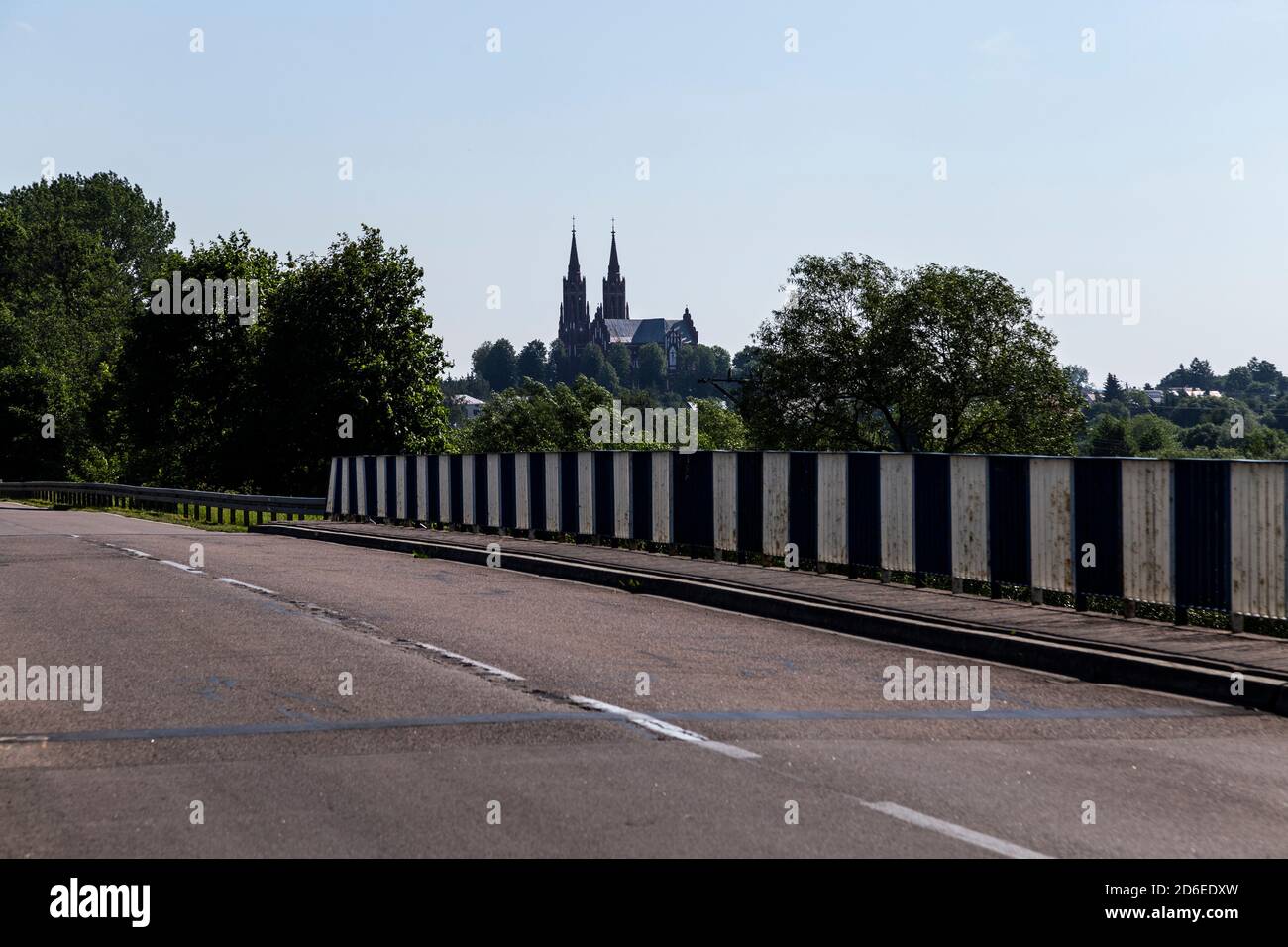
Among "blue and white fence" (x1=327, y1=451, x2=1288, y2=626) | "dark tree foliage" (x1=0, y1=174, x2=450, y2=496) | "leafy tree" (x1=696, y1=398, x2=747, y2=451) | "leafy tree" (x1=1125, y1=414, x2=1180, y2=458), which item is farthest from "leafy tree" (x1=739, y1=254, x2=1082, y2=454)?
"leafy tree" (x1=1125, y1=414, x2=1180, y2=458)

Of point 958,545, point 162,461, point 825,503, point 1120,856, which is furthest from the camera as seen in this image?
point 162,461

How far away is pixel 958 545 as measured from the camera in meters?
14.6

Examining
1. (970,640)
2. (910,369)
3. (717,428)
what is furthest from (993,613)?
(717,428)

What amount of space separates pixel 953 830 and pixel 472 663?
5.31 m

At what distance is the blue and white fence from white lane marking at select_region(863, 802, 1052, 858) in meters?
6.23

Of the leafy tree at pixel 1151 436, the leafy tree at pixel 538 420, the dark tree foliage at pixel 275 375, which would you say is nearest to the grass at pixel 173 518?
the dark tree foliage at pixel 275 375

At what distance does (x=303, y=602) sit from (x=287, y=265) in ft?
158

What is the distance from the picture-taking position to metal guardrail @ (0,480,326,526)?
34.1 meters

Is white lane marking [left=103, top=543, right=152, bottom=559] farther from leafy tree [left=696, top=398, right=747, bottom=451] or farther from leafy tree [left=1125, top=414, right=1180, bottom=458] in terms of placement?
leafy tree [left=1125, top=414, right=1180, bottom=458]

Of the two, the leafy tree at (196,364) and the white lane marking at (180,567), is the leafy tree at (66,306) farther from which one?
the white lane marking at (180,567)

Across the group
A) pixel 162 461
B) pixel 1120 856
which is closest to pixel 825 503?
pixel 1120 856
